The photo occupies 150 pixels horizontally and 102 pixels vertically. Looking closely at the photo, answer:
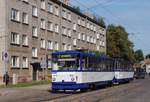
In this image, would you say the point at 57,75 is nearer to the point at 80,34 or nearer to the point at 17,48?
the point at 17,48

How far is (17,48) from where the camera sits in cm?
4822

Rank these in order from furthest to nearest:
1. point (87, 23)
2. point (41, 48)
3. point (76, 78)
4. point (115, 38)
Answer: point (115, 38) → point (87, 23) → point (41, 48) → point (76, 78)

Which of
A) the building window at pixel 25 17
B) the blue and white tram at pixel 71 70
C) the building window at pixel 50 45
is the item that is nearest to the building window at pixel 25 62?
the building window at pixel 25 17

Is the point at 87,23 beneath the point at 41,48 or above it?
above

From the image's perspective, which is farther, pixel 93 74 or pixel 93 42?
pixel 93 42

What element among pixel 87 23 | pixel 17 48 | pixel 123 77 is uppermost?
pixel 87 23

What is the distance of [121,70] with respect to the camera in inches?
1789

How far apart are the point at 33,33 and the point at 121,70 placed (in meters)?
13.9

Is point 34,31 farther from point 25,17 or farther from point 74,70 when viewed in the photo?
point 74,70

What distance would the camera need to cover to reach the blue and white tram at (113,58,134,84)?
42.2 meters

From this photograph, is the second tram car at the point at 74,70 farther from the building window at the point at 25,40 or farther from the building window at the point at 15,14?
the building window at the point at 25,40

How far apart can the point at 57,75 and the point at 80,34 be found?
46.4 m

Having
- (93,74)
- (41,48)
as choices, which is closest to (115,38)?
(41,48)

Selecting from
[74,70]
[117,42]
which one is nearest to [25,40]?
[74,70]
